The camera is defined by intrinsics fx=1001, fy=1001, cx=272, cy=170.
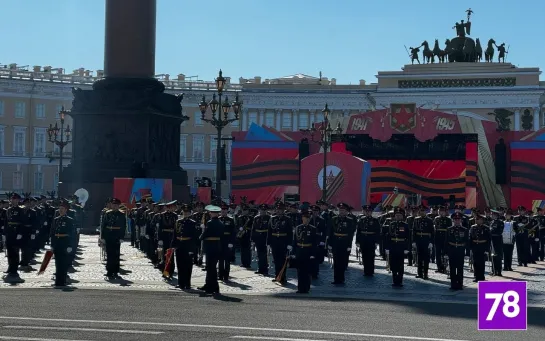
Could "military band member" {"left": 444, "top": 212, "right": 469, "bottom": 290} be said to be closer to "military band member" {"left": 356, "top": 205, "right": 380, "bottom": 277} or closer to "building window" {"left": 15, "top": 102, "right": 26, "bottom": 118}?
"military band member" {"left": 356, "top": 205, "right": 380, "bottom": 277}

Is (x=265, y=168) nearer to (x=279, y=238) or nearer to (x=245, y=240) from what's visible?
(x=245, y=240)

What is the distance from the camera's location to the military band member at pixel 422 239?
77.9 feet

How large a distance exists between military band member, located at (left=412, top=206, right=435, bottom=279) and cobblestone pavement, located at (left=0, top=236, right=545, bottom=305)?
315 mm

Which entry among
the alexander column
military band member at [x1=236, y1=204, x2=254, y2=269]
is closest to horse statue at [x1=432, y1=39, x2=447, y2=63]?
the alexander column

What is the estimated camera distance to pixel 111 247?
22.3 meters

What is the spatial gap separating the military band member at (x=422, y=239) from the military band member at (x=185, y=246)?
5.95 meters

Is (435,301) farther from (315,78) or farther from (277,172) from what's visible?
(315,78)

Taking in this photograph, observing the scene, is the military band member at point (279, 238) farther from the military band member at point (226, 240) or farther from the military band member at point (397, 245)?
the military band member at point (397, 245)

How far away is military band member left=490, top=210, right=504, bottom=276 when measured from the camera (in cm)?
2523

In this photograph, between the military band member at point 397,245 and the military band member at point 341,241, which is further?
the military band member at point 341,241

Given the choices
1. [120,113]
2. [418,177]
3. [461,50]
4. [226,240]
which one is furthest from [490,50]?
[226,240]

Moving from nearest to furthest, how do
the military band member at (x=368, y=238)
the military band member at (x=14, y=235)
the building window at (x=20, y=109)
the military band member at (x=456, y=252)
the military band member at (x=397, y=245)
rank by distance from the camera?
1. the military band member at (x=456, y=252)
2. the military band member at (x=397, y=245)
3. the military band member at (x=14, y=235)
4. the military band member at (x=368, y=238)
5. the building window at (x=20, y=109)

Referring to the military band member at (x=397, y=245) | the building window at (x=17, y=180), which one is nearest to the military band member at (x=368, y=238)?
the military band member at (x=397, y=245)

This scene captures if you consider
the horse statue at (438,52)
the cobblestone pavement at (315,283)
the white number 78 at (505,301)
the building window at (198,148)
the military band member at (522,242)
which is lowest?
the cobblestone pavement at (315,283)
